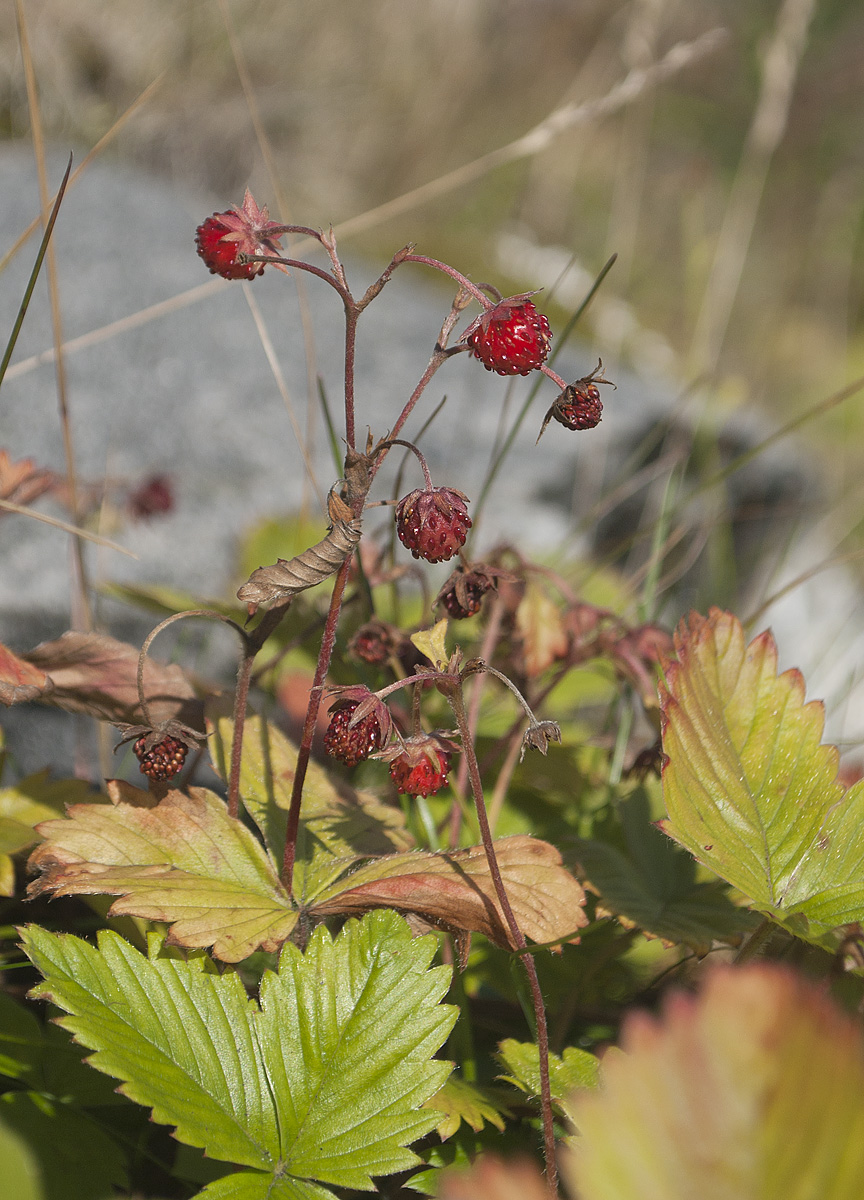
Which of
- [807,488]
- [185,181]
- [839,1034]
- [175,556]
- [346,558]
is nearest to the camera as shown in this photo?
[839,1034]

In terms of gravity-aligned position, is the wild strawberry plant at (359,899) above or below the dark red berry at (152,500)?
below

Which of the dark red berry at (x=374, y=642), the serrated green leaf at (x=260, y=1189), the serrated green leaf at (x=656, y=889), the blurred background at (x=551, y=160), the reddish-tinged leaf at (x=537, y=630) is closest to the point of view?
the serrated green leaf at (x=260, y=1189)

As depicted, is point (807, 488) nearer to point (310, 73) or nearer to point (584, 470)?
point (584, 470)

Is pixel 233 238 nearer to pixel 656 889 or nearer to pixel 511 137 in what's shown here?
pixel 656 889

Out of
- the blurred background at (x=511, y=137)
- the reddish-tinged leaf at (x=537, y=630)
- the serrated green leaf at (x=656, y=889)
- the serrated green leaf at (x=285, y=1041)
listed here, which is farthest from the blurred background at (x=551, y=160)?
the serrated green leaf at (x=285, y=1041)

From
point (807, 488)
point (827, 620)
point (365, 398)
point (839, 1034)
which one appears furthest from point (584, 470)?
point (839, 1034)

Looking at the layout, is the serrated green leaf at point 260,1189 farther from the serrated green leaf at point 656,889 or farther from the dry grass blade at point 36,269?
the dry grass blade at point 36,269
